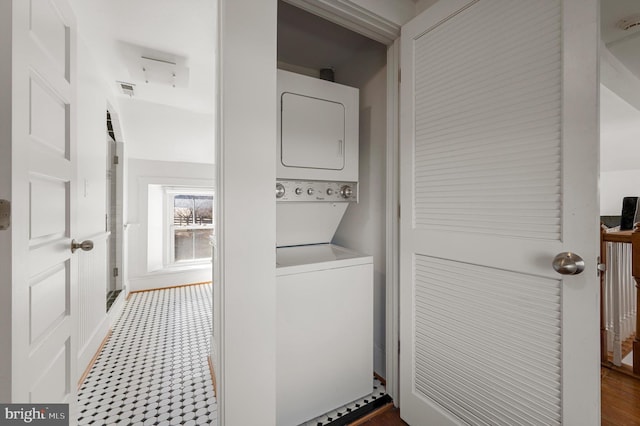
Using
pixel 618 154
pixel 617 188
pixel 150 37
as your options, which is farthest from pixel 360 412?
pixel 617 188

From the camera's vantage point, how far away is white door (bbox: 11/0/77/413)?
30.2 inches

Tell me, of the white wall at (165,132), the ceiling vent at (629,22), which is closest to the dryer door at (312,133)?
the ceiling vent at (629,22)

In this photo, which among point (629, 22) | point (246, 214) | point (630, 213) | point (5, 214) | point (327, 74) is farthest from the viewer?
point (630, 213)

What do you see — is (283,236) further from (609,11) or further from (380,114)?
(609,11)

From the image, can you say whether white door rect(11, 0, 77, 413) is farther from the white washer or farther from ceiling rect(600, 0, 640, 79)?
ceiling rect(600, 0, 640, 79)

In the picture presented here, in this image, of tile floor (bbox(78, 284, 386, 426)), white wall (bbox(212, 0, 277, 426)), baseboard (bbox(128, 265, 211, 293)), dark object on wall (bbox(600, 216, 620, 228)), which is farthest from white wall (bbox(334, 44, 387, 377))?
dark object on wall (bbox(600, 216, 620, 228))

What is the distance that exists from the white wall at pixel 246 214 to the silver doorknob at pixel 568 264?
105 cm

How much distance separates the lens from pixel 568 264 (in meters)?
0.90

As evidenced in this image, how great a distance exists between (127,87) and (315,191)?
246 centimetres

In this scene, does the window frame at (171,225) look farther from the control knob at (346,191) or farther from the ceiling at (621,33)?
the ceiling at (621,33)

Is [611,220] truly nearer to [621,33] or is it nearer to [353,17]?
[621,33]

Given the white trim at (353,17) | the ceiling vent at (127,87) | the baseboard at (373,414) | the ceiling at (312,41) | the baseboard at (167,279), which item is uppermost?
the ceiling vent at (127,87)

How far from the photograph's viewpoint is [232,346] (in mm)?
1085

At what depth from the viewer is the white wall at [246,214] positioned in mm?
1065
